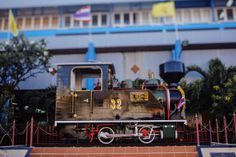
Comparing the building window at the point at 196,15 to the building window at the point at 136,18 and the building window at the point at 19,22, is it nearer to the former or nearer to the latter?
the building window at the point at 136,18

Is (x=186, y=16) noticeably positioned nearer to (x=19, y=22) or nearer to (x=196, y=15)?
(x=196, y=15)

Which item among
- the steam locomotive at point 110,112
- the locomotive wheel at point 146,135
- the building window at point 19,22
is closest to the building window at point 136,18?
the building window at point 19,22

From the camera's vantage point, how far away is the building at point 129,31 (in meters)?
16.1

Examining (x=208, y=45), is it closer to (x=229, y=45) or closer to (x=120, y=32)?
(x=229, y=45)

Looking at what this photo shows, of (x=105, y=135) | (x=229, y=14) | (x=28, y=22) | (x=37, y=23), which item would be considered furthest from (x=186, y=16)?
(x=105, y=135)

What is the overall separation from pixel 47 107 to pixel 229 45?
11.1m

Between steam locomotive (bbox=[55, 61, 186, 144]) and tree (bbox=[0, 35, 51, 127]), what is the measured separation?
505cm

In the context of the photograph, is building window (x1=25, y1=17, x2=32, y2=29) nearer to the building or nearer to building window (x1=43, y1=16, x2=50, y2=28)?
the building

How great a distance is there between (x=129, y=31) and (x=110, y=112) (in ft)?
31.8

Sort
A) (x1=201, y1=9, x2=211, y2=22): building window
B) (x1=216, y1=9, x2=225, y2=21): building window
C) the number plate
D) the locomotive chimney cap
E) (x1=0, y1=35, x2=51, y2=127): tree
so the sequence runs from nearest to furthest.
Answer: the number plate, the locomotive chimney cap, (x1=0, y1=35, x2=51, y2=127): tree, (x1=216, y1=9, x2=225, y2=21): building window, (x1=201, y1=9, x2=211, y2=22): building window

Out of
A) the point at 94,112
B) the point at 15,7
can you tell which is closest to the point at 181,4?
the point at 15,7

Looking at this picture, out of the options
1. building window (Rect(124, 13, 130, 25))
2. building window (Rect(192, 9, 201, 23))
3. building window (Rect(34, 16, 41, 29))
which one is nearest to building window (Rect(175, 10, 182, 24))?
building window (Rect(192, 9, 201, 23))

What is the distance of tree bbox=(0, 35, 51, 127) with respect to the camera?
508 inches

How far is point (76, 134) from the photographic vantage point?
8438 millimetres
